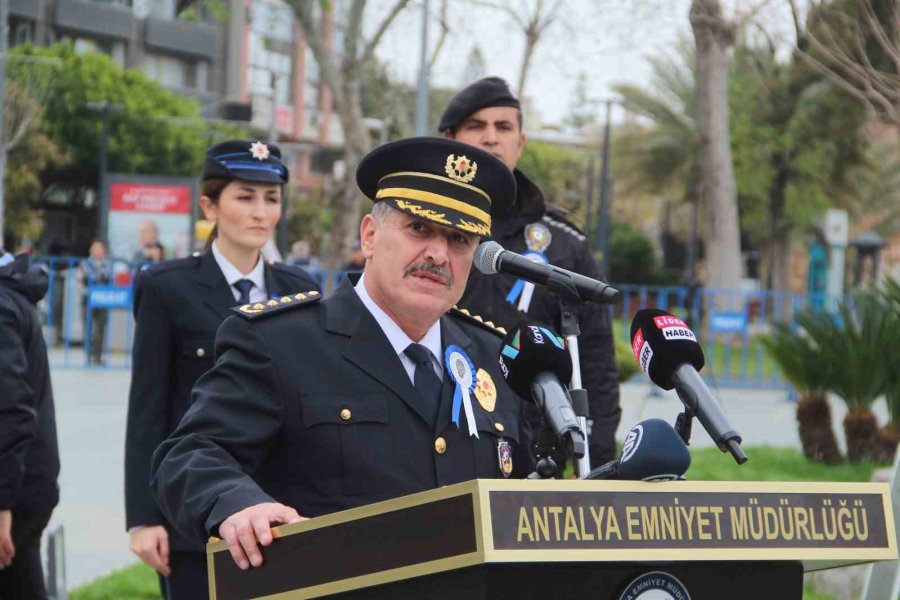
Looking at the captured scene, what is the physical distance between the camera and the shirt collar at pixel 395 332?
3021 millimetres

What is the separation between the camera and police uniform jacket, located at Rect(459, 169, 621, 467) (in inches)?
191

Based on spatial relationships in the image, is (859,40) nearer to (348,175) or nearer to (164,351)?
(164,351)

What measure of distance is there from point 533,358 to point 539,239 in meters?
2.55

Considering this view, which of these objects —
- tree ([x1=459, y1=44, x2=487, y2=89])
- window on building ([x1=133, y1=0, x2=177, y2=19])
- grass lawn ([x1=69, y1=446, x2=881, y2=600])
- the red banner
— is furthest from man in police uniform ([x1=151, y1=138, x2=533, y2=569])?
window on building ([x1=133, y1=0, x2=177, y2=19])

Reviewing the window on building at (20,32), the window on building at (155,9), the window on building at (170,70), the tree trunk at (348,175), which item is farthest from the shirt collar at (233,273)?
the window on building at (170,70)

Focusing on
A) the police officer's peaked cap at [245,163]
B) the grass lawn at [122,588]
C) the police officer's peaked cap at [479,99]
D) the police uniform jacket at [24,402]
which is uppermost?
the police officer's peaked cap at [479,99]

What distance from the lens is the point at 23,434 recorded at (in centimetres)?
497

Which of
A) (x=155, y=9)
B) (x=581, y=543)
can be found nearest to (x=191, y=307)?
(x=581, y=543)

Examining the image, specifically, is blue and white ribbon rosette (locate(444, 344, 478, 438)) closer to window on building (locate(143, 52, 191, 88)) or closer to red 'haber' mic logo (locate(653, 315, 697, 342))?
red 'haber' mic logo (locate(653, 315, 697, 342))

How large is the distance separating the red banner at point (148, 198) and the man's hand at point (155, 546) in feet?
73.6

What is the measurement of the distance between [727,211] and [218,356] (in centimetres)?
2304

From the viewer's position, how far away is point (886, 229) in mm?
59969

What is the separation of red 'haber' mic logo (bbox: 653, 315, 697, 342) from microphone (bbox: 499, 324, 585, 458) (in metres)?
0.17

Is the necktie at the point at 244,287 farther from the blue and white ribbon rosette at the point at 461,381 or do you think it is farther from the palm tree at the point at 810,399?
the palm tree at the point at 810,399
